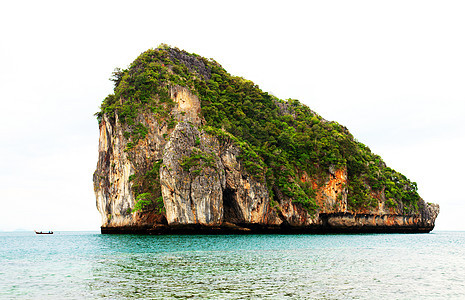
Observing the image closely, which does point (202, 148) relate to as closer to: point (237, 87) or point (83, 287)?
point (237, 87)

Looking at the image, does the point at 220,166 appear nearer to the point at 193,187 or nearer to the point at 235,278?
the point at 193,187

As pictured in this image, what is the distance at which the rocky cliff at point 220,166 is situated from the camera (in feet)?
170

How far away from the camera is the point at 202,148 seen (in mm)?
54312

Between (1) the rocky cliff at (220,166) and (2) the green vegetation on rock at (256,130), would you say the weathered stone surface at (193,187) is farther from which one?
(2) the green vegetation on rock at (256,130)

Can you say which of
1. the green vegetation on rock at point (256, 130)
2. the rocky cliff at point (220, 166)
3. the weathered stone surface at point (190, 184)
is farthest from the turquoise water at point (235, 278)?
the green vegetation on rock at point (256, 130)

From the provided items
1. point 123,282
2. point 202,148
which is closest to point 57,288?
point 123,282

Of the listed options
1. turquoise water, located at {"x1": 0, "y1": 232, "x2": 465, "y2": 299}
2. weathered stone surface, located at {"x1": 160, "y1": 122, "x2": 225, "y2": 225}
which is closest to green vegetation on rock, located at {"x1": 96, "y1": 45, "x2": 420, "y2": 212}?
weathered stone surface, located at {"x1": 160, "y1": 122, "x2": 225, "y2": 225}

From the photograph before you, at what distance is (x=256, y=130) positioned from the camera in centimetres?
6675

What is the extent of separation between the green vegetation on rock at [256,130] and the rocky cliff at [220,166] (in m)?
0.19

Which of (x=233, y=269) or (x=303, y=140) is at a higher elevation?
(x=303, y=140)

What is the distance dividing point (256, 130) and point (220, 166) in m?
15.4

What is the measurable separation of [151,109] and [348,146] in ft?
124

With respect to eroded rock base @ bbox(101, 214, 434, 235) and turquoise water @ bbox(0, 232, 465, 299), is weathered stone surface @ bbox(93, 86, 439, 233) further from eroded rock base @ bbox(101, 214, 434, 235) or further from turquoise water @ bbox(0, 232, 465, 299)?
turquoise water @ bbox(0, 232, 465, 299)

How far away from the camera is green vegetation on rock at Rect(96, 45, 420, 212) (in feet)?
191
